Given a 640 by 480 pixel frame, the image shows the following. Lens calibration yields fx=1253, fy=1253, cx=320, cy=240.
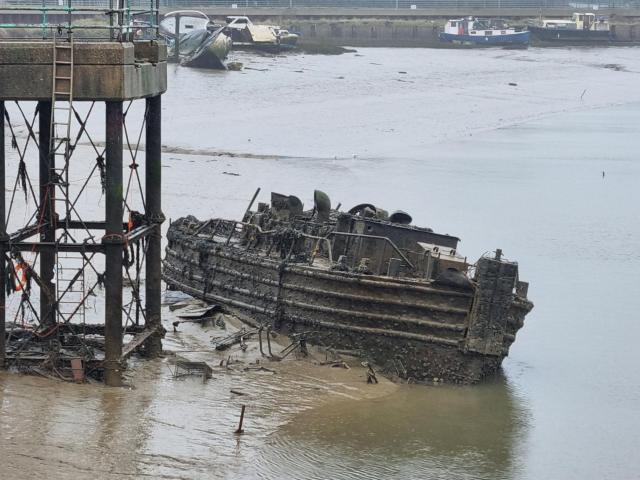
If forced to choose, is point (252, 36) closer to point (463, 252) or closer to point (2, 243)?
point (463, 252)

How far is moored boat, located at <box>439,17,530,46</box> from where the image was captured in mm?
107500

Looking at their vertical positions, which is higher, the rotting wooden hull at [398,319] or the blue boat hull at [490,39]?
the blue boat hull at [490,39]

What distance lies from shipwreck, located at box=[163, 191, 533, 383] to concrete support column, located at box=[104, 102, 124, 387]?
429 centimetres

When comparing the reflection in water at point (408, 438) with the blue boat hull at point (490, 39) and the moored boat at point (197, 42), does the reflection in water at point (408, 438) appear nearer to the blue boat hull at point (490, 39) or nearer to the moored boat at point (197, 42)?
the moored boat at point (197, 42)

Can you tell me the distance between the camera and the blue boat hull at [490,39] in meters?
107

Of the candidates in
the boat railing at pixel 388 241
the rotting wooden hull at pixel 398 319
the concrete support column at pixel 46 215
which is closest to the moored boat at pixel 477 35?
the boat railing at pixel 388 241

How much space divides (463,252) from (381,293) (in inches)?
410

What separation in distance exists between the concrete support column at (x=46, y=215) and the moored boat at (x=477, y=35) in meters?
91.8

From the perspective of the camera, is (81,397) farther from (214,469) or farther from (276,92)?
(276,92)

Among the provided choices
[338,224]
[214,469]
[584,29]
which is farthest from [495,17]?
[214,469]

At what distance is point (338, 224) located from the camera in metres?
21.8

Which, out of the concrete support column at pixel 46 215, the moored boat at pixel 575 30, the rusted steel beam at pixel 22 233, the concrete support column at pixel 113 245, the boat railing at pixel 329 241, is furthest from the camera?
the moored boat at pixel 575 30

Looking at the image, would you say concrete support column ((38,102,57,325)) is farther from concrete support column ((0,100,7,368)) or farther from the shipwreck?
the shipwreck

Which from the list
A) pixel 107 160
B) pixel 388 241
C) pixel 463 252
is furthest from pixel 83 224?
pixel 463 252
